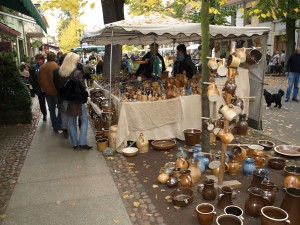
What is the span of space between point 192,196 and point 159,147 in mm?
1913

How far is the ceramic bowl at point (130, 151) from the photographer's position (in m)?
5.04

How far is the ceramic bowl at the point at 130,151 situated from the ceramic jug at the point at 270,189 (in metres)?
2.33

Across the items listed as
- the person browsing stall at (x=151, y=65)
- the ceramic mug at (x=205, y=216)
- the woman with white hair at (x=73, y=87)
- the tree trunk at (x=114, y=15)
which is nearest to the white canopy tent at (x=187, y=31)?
the woman with white hair at (x=73, y=87)

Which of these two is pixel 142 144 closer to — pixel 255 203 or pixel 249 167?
pixel 249 167

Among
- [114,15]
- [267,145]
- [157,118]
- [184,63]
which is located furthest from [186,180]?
[114,15]

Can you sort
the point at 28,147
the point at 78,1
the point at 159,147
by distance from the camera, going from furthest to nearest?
1. the point at 78,1
2. the point at 28,147
3. the point at 159,147

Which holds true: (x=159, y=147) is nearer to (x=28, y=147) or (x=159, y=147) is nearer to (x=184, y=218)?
(x=184, y=218)

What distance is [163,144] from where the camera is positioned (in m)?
5.45

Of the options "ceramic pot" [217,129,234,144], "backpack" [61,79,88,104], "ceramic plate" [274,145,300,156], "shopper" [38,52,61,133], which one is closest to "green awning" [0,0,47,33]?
"shopper" [38,52,61,133]

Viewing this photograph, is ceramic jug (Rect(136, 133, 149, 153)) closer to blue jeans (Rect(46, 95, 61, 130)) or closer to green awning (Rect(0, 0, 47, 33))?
blue jeans (Rect(46, 95, 61, 130))

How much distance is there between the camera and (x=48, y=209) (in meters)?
3.37

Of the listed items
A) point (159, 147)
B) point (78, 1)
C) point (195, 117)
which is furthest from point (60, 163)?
point (78, 1)

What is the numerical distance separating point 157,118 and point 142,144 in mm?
673

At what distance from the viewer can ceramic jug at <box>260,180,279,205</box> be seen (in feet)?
10.5
